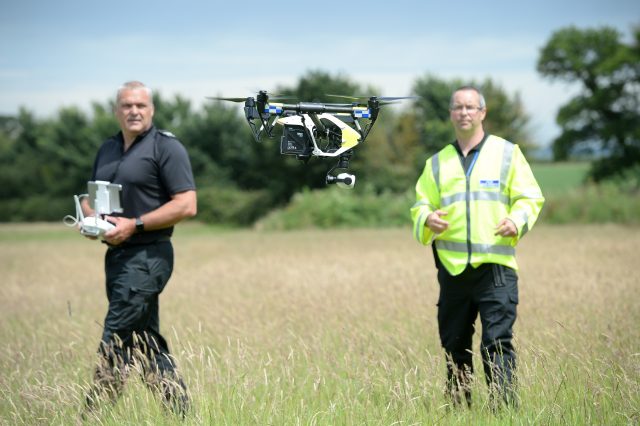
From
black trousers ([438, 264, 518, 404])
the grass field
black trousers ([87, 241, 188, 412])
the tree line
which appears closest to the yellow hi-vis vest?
black trousers ([438, 264, 518, 404])

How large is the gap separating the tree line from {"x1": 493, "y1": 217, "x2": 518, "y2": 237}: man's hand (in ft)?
110

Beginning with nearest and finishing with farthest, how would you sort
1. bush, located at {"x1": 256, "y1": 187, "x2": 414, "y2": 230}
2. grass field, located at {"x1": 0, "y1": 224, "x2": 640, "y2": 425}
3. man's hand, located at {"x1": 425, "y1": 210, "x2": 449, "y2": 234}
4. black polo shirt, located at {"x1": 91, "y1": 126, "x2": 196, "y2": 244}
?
1. grass field, located at {"x1": 0, "y1": 224, "x2": 640, "y2": 425}
2. man's hand, located at {"x1": 425, "y1": 210, "x2": 449, "y2": 234}
3. black polo shirt, located at {"x1": 91, "y1": 126, "x2": 196, "y2": 244}
4. bush, located at {"x1": 256, "y1": 187, "x2": 414, "y2": 230}

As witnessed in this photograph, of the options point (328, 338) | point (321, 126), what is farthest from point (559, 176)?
point (321, 126)

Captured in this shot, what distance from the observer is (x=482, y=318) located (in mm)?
5211

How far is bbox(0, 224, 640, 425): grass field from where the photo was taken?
4.69 meters

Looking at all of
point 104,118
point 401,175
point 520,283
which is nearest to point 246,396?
point 520,283

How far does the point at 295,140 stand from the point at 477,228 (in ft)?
7.74

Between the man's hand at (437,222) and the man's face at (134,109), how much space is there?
7.05 feet

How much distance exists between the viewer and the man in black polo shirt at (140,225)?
5.32 metres

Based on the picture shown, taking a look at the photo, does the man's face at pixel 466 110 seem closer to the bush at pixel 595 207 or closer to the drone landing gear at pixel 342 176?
the drone landing gear at pixel 342 176

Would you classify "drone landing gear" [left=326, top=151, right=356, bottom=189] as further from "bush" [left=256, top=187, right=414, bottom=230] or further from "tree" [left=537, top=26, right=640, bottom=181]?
"tree" [left=537, top=26, right=640, bottom=181]

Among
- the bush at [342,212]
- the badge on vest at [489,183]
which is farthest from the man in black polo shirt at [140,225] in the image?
the bush at [342,212]

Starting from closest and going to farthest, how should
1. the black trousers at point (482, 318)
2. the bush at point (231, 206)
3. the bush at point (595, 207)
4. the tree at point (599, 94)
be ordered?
the black trousers at point (482, 318) → the bush at point (595, 207) → the bush at point (231, 206) → the tree at point (599, 94)

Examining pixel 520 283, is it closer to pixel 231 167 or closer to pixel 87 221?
pixel 87 221
